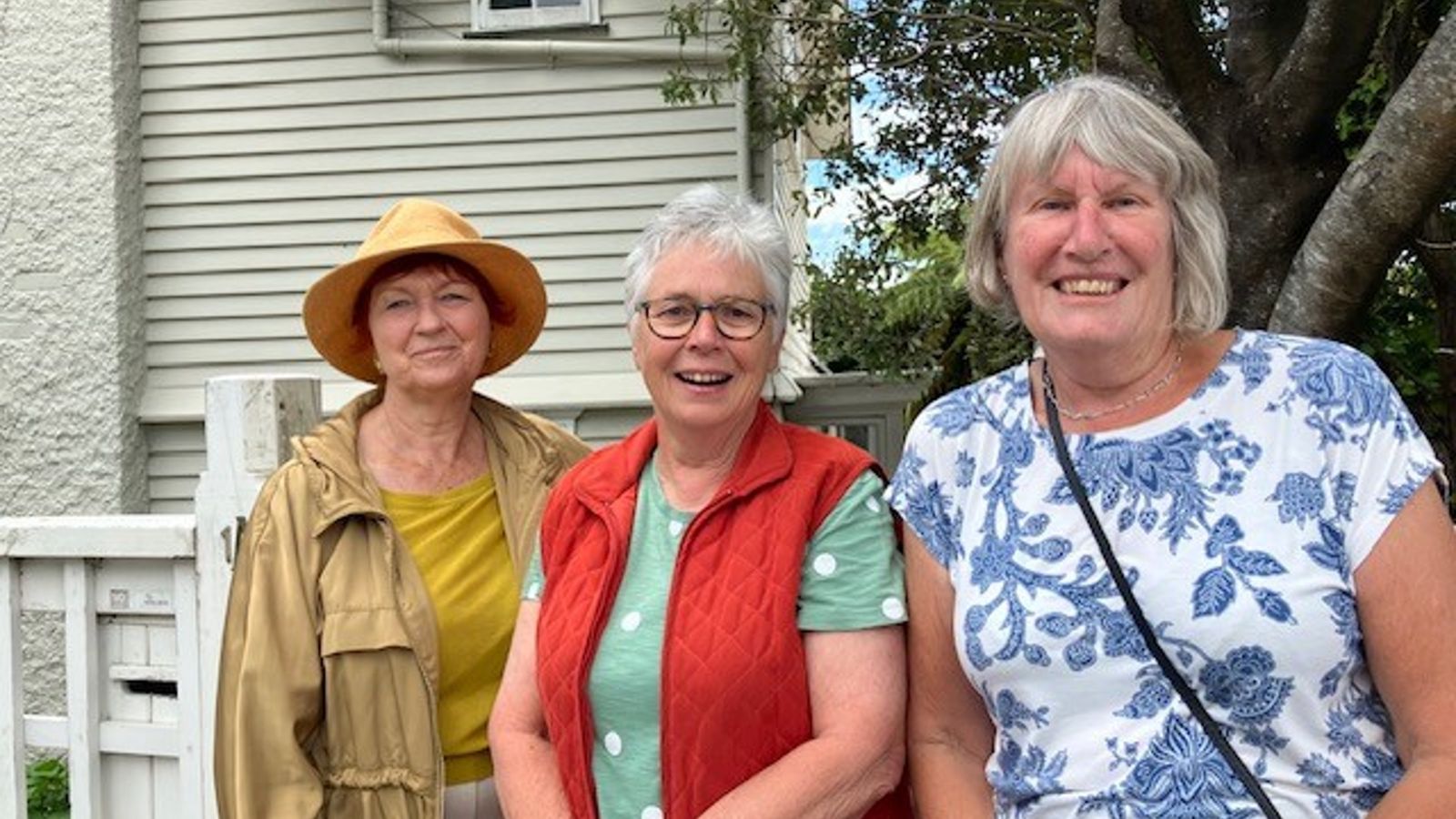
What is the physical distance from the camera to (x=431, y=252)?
315 centimetres

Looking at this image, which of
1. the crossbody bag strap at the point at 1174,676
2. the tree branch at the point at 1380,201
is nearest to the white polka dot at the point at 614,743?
the crossbody bag strap at the point at 1174,676

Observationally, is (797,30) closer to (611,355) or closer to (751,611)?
(611,355)

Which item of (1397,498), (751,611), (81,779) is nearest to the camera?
(1397,498)

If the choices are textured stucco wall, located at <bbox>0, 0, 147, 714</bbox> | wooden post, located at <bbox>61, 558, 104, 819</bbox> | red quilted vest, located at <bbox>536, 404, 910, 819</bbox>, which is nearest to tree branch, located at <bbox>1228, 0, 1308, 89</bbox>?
red quilted vest, located at <bbox>536, 404, 910, 819</bbox>

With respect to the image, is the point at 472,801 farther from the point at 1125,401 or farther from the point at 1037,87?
the point at 1037,87

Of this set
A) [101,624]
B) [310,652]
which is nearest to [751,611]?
[310,652]

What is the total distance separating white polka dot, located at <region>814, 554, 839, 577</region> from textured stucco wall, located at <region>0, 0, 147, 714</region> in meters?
7.21

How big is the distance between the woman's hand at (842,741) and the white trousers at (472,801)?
0.68m

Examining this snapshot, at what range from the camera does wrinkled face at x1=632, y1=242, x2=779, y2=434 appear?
2.62 metres

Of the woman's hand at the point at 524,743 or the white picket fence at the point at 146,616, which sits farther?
the white picket fence at the point at 146,616

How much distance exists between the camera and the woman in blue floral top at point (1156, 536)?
212 cm

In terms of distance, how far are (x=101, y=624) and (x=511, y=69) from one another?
5770 millimetres

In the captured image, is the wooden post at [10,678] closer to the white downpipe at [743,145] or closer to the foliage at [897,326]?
the foliage at [897,326]

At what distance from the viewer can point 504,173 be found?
8.79m
